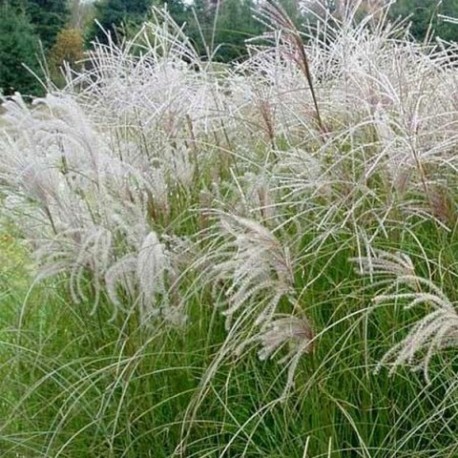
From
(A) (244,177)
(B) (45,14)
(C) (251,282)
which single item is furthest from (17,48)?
(C) (251,282)

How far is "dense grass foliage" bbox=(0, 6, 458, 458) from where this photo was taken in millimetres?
1849

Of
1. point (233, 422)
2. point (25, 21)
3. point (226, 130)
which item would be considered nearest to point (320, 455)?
point (233, 422)

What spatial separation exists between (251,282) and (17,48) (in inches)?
779

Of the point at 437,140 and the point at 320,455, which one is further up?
the point at 437,140

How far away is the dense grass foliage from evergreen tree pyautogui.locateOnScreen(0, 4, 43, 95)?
49.2ft

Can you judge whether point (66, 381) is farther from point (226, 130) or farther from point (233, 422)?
point (226, 130)

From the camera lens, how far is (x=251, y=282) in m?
1.67

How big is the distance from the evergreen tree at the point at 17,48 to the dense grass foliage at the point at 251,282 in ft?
49.2

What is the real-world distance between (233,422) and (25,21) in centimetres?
2172

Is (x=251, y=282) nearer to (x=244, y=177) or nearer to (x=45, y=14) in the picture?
(x=244, y=177)

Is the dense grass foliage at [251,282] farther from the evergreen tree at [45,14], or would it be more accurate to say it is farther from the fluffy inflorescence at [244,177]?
the evergreen tree at [45,14]

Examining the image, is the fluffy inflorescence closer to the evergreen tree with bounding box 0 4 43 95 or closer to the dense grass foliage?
the dense grass foliage

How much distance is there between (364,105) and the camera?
229cm

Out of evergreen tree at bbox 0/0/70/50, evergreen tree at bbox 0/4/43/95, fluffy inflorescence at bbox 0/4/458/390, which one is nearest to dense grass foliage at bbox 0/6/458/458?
fluffy inflorescence at bbox 0/4/458/390
